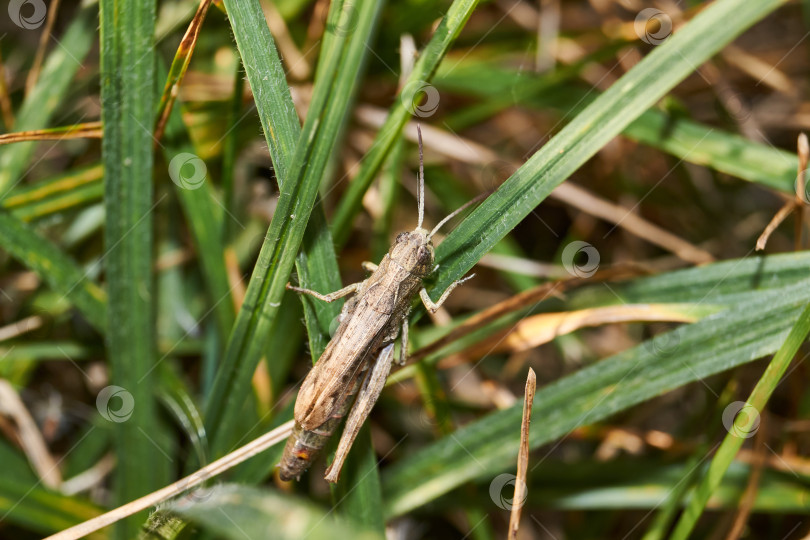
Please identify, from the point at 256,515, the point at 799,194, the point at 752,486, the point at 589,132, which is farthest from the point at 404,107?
the point at 752,486

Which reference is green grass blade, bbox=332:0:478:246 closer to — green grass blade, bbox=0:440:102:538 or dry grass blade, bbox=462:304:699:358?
dry grass blade, bbox=462:304:699:358

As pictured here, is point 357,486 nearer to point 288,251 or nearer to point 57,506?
point 288,251

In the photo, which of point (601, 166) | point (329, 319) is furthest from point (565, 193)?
point (329, 319)

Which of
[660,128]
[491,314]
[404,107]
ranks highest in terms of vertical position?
[660,128]

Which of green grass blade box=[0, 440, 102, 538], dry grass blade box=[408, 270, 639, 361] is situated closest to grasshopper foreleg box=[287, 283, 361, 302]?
dry grass blade box=[408, 270, 639, 361]

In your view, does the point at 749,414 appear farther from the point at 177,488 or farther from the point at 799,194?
the point at 177,488

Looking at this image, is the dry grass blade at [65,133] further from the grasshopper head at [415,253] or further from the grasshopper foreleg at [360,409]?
the grasshopper foreleg at [360,409]
